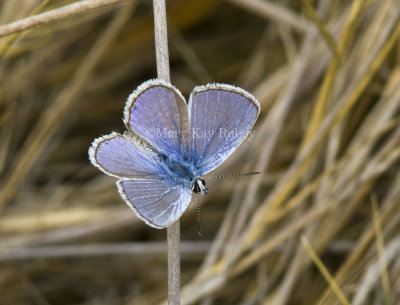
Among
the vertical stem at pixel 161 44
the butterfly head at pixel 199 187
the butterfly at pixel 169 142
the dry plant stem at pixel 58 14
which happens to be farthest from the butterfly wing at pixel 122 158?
the dry plant stem at pixel 58 14

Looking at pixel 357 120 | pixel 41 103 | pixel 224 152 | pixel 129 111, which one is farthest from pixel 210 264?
pixel 41 103

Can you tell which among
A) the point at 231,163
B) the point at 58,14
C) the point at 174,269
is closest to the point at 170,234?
the point at 174,269

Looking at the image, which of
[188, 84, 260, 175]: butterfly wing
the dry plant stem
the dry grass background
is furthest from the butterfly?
the dry grass background

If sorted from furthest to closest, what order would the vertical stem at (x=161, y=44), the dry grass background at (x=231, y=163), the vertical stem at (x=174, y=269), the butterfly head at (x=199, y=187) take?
the dry grass background at (x=231, y=163) < the butterfly head at (x=199, y=187) < the vertical stem at (x=161, y=44) < the vertical stem at (x=174, y=269)

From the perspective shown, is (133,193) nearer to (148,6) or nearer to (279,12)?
(279,12)

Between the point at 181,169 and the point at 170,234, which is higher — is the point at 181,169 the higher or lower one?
the higher one

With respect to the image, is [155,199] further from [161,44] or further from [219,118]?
[161,44]

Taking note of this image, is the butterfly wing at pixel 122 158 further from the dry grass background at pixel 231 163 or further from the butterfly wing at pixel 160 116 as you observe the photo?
the dry grass background at pixel 231 163
